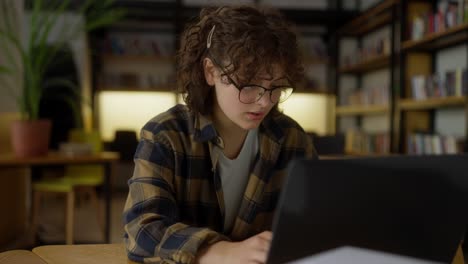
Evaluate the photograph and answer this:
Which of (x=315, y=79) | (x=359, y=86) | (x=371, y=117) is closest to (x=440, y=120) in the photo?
(x=371, y=117)

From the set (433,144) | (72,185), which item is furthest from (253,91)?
(433,144)

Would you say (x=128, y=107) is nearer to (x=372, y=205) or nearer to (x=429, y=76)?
(x=429, y=76)

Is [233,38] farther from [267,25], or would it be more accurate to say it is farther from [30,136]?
[30,136]

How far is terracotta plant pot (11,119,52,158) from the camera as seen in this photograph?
2.83 m

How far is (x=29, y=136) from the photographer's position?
287cm

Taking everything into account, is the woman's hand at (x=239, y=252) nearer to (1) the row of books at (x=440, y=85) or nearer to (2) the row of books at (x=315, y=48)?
(1) the row of books at (x=440, y=85)

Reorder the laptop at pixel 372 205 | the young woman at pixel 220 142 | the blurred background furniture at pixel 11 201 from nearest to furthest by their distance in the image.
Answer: the laptop at pixel 372 205, the young woman at pixel 220 142, the blurred background furniture at pixel 11 201

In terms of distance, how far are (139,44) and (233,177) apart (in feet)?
19.2

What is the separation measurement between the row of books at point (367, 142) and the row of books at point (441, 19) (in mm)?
1231

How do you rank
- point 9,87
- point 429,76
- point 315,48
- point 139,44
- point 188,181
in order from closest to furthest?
point 188,181 < point 9,87 < point 429,76 < point 139,44 < point 315,48

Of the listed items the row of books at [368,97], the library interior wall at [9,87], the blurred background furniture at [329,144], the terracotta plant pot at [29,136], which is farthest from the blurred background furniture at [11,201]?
the row of books at [368,97]

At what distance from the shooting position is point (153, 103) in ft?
21.9

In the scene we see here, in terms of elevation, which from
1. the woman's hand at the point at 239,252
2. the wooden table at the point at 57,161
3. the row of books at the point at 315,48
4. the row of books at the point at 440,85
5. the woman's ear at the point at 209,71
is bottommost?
the wooden table at the point at 57,161

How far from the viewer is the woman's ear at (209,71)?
93 centimetres
